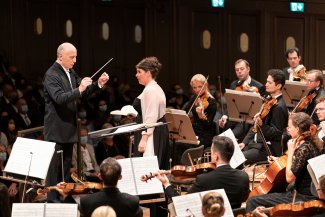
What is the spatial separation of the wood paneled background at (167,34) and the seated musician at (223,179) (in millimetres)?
8423

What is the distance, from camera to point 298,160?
5.85 m

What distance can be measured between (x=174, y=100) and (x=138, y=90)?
2087 millimetres

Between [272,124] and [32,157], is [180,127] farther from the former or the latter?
[32,157]

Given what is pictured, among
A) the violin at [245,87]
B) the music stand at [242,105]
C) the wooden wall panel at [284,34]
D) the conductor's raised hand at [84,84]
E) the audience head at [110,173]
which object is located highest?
the wooden wall panel at [284,34]

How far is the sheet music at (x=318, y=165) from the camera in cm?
552

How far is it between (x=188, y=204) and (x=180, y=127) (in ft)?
7.61

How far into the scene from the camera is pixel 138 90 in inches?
577

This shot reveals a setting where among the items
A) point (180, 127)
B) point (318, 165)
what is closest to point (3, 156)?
point (180, 127)

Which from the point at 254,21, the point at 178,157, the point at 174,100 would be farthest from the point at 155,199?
the point at 254,21

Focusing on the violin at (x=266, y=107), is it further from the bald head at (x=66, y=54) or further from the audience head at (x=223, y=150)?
the bald head at (x=66, y=54)

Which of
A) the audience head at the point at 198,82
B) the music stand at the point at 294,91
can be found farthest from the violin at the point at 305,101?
the audience head at the point at 198,82

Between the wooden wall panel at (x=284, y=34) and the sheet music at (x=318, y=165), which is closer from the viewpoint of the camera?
the sheet music at (x=318, y=165)

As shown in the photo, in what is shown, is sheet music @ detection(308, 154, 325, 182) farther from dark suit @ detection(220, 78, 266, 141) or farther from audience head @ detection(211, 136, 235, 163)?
dark suit @ detection(220, 78, 266, 141)

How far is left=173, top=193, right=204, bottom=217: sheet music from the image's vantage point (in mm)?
5141
